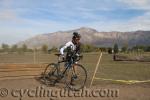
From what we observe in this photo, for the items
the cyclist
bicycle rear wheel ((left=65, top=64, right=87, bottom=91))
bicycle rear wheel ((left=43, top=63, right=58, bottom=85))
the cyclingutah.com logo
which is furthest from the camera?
bicycle rear wheel ((left=43, top=63, right=58, bottom=85))

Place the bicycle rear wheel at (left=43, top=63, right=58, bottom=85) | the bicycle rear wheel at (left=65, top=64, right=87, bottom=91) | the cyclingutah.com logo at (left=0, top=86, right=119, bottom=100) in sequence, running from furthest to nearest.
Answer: the bicycle rear wheel at (left=43, top=63, right=58, bottom=85) < the bicycle rear wheel at (left=65, top=64, right=87, bottom=91) < the cyclingutah.com logo at (left=0, top=86, right=119, bottom=100)

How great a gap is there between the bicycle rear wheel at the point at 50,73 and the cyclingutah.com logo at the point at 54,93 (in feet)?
4.78

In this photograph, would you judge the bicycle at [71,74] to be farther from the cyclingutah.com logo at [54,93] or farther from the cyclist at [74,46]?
the cyclingutah.com logo at [54,93]

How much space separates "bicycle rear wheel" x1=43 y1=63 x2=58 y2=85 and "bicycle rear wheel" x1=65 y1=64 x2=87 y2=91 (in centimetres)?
72

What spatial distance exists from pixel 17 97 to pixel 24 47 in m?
72.3

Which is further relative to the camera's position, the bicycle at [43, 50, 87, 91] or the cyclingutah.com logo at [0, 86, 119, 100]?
the bicycle at [43, 50, 87, 91]

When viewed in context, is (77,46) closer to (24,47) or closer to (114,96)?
(114,96)

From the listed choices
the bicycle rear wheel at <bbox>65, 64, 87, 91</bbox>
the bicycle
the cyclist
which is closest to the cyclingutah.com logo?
the bicycle rear wheel at <bbox>65, 64, 87, 91</bbox>

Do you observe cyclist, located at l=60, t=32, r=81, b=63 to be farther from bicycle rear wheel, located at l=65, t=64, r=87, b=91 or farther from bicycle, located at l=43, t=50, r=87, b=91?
bicycle rear wheel, located at l=65, t=64, r=87, b=91

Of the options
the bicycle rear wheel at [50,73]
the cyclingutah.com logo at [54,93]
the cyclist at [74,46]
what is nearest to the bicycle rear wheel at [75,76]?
the cyclingutah.com logo at [54,93]

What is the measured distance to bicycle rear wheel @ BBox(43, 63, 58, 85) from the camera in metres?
12.8

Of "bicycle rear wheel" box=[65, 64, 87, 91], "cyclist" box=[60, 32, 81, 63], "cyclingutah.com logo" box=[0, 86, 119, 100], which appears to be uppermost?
"cyclist" box=[60, 32, 81, 63]

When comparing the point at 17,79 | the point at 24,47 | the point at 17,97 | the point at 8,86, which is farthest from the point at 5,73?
the point at 24,47

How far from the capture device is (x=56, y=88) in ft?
38.4
